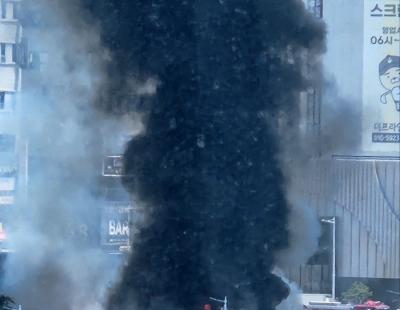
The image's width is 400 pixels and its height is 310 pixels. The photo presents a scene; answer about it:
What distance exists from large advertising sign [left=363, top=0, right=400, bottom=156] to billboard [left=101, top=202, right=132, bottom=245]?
8544mm

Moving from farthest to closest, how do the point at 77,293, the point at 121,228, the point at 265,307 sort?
the point at 121,228
the point at 77,293
the point at 265,307

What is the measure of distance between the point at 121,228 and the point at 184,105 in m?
5.42

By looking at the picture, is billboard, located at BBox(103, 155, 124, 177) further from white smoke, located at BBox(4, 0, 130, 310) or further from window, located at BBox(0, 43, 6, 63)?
window, located at BBox(0, 43, 6, 63)

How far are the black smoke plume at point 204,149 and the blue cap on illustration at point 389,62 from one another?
1038 centimetres

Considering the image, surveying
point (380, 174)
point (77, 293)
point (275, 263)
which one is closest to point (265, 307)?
point (275, 263)

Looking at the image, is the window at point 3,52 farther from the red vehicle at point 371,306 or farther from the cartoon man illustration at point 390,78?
the red vehicle at point 371,306

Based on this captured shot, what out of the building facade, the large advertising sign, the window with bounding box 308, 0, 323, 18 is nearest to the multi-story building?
the window with bounding box 308, 0, 323, 18

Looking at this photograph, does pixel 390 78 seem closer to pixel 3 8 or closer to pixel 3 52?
pixel 3 52

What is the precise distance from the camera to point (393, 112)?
100 feet

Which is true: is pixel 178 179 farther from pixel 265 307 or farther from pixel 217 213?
pixel 265 307

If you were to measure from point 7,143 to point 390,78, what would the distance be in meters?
11.3

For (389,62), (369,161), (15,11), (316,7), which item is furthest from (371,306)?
(15,11)

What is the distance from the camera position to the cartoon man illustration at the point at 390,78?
1204 inches

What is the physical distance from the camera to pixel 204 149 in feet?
68.0
